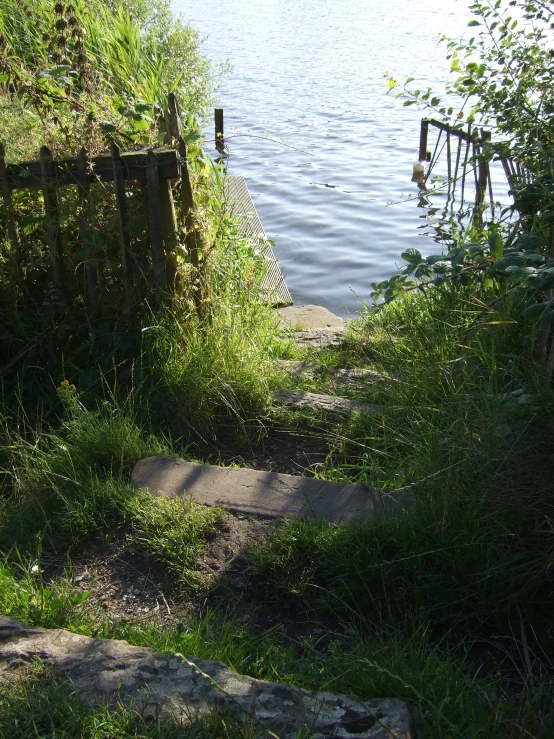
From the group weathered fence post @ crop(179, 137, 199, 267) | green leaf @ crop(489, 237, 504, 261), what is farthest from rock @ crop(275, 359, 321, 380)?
green leaf @ crop(489, 237, 504, 261)

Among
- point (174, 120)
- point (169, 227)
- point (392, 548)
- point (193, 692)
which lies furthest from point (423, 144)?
point (193, 692)

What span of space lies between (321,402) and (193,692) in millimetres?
2312

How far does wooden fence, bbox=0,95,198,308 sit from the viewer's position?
4316mm

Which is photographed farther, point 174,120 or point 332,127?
point 332,127

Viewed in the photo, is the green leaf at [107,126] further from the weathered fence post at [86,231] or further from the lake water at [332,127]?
the lake water at [332,127]

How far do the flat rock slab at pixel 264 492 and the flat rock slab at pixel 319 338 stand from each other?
6.52 feet

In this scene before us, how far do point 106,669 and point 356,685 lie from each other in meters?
0.76

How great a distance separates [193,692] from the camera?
6.90ft

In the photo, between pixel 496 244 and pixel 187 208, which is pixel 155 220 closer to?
pixel 187 208

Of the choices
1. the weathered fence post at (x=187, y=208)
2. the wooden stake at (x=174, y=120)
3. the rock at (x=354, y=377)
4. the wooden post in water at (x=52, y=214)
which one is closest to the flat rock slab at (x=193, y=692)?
the rock at (x=354, y=377)

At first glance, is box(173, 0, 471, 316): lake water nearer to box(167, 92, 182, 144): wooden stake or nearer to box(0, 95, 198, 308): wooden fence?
box(167, 92, 182, 144): wooden stake

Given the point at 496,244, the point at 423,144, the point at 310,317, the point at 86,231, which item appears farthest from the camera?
the point at 423,144

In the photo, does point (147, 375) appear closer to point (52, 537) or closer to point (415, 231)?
point (52, 537)

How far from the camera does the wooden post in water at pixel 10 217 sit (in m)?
4.41
